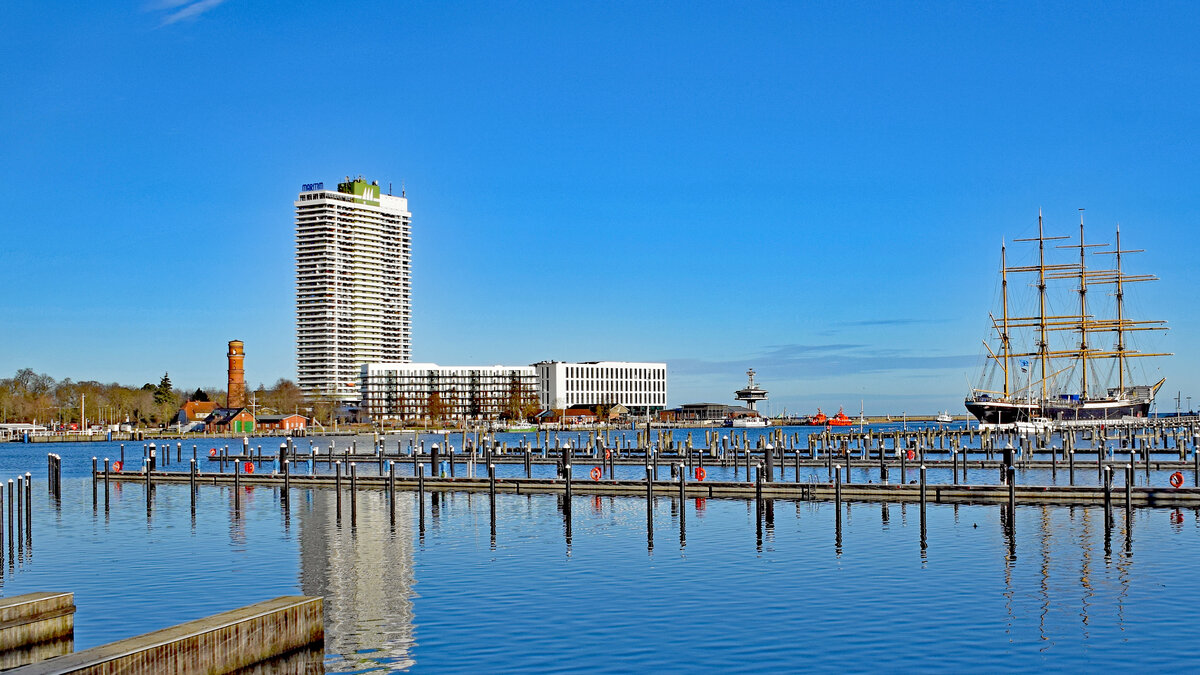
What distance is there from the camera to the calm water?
2573cm

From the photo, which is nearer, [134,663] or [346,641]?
[134,663]

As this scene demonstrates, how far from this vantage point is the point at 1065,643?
26.0m

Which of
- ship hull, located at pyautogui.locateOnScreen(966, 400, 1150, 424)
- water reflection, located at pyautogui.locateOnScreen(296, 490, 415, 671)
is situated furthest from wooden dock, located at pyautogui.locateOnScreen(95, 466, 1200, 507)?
ship hull, located at pyautogui.locateOnScreen(966, 400, 1150, 424)

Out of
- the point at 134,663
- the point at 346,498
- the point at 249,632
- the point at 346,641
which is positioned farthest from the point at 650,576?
the point at 346,498

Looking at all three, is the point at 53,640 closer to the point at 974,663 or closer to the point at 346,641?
the point at 346,641

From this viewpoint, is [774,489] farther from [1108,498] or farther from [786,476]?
[786,476]

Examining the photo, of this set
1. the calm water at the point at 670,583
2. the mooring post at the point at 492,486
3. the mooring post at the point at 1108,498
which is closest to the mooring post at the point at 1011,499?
the calm water at the point at 670,583

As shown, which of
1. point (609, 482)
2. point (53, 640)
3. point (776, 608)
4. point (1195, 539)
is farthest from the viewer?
point (609, 482)

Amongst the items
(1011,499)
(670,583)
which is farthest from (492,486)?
(1011,499)

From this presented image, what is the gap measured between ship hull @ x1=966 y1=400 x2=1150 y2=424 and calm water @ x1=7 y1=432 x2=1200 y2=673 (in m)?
122

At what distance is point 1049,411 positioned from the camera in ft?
571

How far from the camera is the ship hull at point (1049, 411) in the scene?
16725 cm

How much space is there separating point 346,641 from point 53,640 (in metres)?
5.98

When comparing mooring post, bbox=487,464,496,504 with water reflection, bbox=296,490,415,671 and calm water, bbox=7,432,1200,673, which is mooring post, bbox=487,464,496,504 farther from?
water reflection, bbox=296,490,415,671
